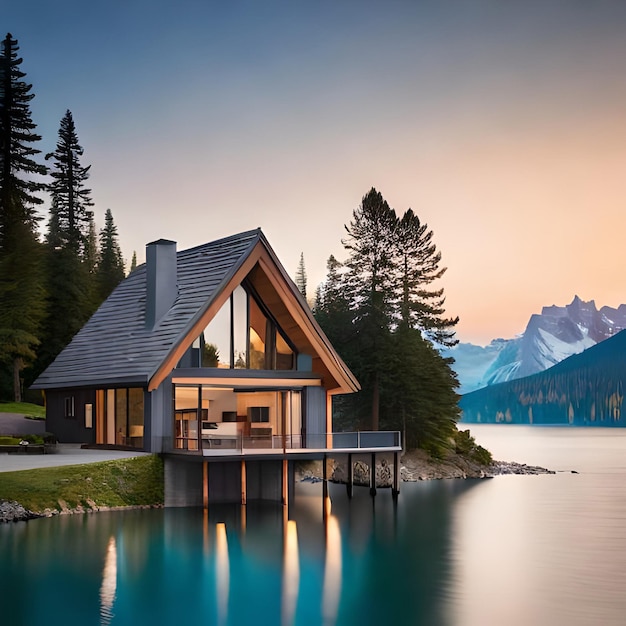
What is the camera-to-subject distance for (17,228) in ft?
180

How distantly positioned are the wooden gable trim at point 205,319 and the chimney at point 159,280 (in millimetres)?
2611

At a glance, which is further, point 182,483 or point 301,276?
point 301,276

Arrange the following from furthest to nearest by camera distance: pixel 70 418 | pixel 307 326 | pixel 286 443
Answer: pixel 70 418 → pixel 307 326 → pixel 286 443

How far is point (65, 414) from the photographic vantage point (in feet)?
118

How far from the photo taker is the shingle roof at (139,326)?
3066 cm

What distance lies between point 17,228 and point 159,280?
971 inches

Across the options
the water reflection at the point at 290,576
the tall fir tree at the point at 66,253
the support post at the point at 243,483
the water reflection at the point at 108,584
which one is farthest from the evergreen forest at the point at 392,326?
the water reflection at the point at 108,584

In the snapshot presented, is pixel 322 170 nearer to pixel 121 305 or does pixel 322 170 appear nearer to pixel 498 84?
pixel 498 84

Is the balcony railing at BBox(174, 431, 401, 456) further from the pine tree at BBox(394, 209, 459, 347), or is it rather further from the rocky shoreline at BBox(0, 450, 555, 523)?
the pine tree at BBox(394, 209, 459, 347)

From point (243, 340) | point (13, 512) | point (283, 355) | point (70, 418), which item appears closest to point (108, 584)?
point (13, 512)

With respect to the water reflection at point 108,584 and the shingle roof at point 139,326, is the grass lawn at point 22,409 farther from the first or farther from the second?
the water reflection at point 108,584

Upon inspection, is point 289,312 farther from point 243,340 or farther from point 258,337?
point 243,340

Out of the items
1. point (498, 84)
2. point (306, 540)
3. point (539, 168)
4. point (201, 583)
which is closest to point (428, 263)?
point (539, 168)

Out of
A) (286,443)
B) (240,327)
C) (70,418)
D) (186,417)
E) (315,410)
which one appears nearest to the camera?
(286,443)
